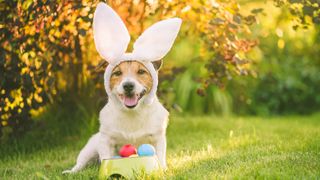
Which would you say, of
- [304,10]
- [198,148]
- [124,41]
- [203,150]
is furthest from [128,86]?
[304,10]

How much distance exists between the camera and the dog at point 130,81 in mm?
3699

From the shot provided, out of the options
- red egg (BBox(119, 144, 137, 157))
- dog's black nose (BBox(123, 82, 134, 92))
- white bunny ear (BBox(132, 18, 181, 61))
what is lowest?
red egg (BBox(119, 144, 137, 157))

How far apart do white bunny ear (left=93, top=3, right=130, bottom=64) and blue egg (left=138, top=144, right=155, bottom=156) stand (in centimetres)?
63

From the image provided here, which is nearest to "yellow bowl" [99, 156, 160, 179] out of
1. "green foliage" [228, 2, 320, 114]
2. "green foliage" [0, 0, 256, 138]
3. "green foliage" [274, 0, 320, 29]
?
"green foliage" [0, 0, 256, 138]

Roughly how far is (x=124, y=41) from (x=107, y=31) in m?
0.14

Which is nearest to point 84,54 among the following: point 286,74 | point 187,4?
point 187,4

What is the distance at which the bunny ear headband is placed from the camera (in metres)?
3.74

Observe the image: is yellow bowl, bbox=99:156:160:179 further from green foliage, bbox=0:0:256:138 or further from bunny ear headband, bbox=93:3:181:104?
green foliage, bbox=0:0:256:138

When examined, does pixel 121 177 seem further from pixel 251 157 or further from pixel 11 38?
pixel 11 38

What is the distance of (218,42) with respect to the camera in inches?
195

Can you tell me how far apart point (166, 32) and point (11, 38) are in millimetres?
1524

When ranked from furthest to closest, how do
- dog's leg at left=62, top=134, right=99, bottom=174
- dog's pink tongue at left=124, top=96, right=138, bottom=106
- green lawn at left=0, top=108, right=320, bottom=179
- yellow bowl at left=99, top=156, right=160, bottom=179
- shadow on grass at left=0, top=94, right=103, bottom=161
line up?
shadow on grass at left=0, top=94, right=103, bottom=161 < dog's leg at left=62, top=134, right=99, bottom=174 < dog's pink tongue at left=124, top=96, right=138, bottom=106 < green lawn at left=0, top=108, right=320, bottom=179 < yellow bowl at left=99, top=156, right=160, bottom=179

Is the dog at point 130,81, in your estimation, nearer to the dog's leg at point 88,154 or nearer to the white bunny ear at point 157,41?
the white bunny ear at point 157,41

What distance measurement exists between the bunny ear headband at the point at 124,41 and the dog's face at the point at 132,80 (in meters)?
0.04
